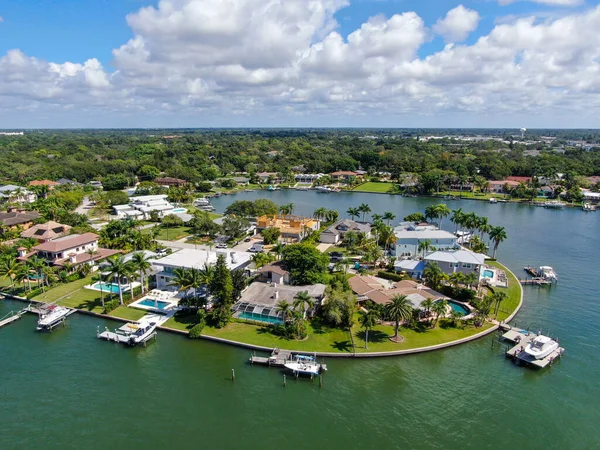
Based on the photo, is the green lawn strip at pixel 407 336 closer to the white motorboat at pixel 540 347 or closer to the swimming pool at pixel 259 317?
the white motorboat at pixel 540 347

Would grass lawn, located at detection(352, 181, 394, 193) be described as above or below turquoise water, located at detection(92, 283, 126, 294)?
below

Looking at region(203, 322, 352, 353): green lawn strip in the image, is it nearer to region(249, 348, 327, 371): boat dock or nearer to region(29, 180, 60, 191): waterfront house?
region(249, 348, 327, 371): boat dock

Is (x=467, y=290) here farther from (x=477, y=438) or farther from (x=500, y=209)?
(x=500, y=209)

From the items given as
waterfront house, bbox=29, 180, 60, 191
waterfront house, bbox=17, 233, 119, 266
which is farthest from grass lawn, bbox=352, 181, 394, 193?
waterfront house, bbox=29, 180, 60, 191

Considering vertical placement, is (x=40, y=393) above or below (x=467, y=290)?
below

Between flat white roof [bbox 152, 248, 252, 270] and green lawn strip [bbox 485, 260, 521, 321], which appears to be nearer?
green lawn strip [bbox 485, 260, 521, 321]

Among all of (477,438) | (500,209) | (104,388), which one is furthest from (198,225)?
(500,209)

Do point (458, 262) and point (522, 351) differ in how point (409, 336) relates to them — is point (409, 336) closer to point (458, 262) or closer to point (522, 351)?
point (522, 351)
